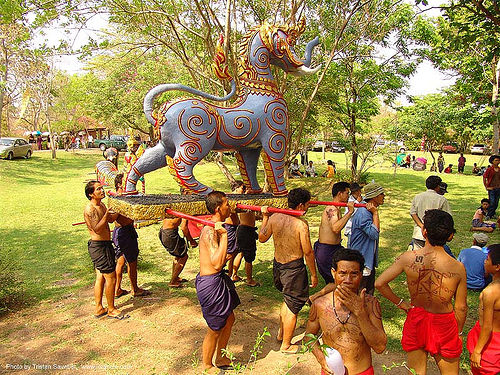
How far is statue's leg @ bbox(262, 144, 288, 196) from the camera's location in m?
4.00

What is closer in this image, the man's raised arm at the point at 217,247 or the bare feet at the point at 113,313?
the man's raised arm at the point at 217,247

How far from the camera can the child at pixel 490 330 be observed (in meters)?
2.64

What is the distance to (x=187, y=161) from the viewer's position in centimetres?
368

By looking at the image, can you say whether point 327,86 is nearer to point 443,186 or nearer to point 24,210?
point 443,186

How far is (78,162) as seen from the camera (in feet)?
75.7

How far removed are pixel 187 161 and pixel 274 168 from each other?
3.08 ft

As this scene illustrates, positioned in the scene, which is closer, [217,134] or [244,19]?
[217,134]

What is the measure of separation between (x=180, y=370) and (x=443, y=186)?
4163mm

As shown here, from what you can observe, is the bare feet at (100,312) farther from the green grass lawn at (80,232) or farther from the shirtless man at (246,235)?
the shirtless man at (246,235)

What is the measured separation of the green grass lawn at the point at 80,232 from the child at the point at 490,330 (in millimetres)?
1333

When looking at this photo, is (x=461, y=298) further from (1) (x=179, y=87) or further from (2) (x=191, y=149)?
(1) (x=179, y=87)

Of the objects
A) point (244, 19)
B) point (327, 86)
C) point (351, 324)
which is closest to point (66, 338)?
point (351, 324)

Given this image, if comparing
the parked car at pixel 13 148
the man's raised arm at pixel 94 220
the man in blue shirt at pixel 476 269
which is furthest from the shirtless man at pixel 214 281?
the parked car at pixel 13 148

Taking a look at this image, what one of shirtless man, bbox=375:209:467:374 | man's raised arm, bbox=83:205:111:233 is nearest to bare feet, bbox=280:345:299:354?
shirtless man, bbox=375:209:467:374
